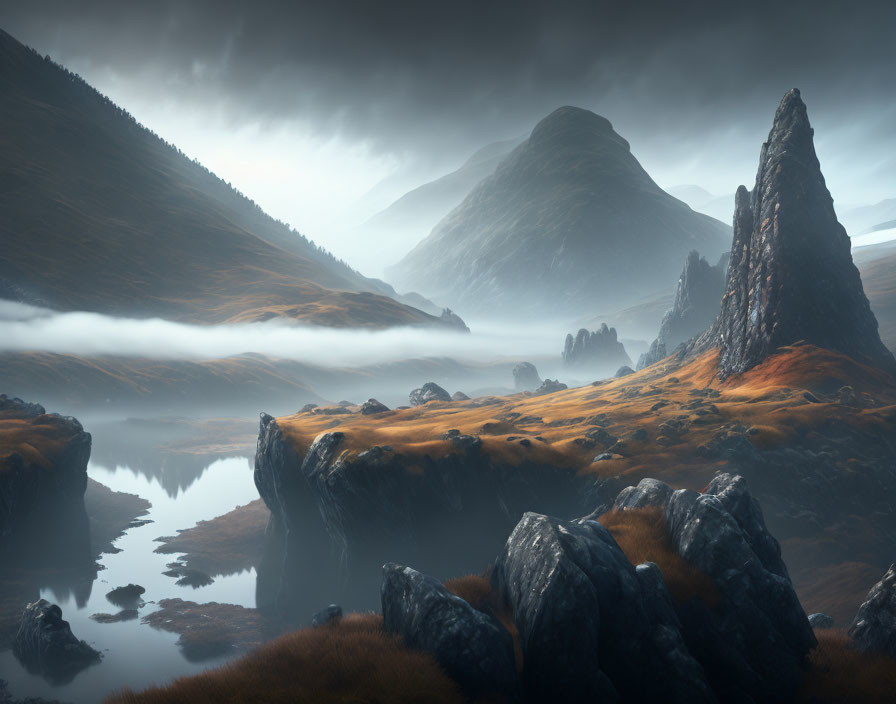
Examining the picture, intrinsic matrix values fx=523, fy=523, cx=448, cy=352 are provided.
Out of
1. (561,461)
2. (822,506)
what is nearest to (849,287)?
(822,506)

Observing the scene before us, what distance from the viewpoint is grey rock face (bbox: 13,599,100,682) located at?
4278 centimetres

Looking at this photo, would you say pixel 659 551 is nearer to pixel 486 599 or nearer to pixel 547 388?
pixel 486 599

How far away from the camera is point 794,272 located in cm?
8131

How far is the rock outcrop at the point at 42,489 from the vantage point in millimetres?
64688

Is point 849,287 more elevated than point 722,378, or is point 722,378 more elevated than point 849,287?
point 849,287

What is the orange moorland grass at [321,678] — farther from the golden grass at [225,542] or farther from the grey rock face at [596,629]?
the golden grass at [225,542]

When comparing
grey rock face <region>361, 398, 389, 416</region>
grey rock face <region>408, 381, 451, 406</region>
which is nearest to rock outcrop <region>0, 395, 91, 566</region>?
grey rock face <region>361, 398, 389, 416</region>

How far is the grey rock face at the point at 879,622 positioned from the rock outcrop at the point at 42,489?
80905 mm

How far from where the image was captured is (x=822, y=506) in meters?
52.9

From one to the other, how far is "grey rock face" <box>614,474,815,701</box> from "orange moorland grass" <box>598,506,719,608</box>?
1.17 feet

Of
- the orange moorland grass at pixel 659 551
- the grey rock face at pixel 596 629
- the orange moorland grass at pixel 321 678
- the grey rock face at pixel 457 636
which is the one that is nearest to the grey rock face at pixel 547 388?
the orange moorland grass at pixel 659 551

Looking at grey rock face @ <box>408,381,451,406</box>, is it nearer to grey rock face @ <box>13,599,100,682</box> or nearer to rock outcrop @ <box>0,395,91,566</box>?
rock outcrop @ <box>0,395,91,566</box>

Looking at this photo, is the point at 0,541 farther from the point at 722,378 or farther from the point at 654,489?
the point at 722,378

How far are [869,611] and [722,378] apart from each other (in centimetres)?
7190
